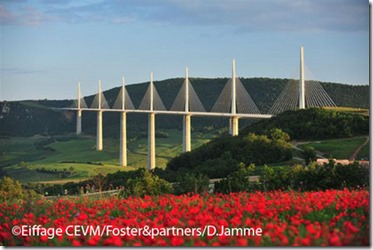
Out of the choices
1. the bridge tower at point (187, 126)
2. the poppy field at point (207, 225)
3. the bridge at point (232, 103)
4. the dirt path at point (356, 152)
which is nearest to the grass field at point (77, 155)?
the bridge at point (232, 103)

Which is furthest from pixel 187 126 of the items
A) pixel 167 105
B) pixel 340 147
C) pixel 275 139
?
pixel 340 147

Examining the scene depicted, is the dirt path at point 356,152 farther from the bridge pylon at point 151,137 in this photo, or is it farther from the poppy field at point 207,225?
the bridge pylon at point 151,137

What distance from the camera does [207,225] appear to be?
5.36m

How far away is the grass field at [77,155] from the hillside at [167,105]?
6.25 ft

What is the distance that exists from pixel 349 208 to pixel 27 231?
2.89 meters

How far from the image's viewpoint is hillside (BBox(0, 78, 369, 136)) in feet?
181

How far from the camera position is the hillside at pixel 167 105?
5516 centimetres

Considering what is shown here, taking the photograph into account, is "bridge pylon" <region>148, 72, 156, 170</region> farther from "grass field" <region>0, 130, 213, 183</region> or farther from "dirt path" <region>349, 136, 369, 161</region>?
"dirt path" <region>349, 136, 369, 161</region>

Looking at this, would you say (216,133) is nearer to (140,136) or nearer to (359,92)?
(140,136)

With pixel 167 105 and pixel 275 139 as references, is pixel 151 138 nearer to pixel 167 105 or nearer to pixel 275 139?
pixel 167 105

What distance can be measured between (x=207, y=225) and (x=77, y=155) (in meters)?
54.2

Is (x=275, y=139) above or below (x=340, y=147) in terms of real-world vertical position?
above

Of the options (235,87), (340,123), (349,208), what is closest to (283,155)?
(340,123)

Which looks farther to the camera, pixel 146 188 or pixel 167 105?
pixel 167 105
